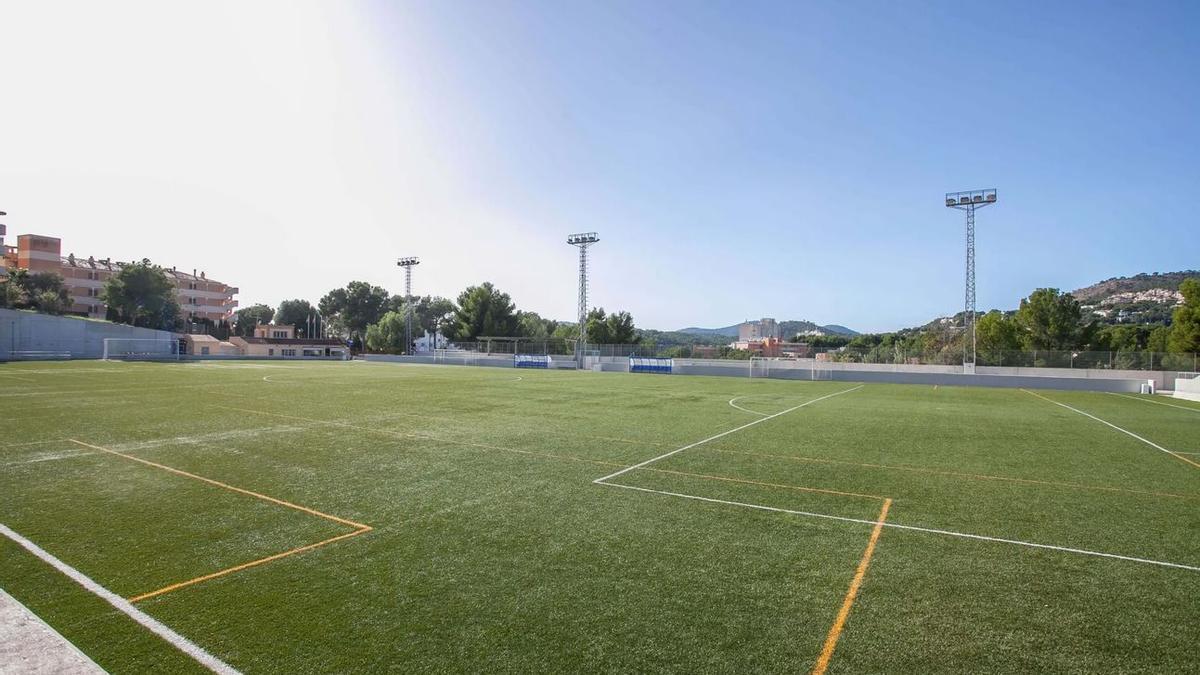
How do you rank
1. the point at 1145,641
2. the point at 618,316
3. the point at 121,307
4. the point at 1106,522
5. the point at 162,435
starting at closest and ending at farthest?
the point at 1145,641
the point at 1106,522
the point at 162,435
the point at 121,307
the point at 618,316

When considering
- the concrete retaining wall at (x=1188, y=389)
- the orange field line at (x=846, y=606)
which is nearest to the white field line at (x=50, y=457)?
the orange field line at (x=846, y=606)

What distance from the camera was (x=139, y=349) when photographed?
6606 cm

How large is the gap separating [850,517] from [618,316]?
77220 mm

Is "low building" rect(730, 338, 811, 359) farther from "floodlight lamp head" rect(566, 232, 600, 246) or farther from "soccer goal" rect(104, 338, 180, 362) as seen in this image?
"soccer goal" rect(104, 338, 180, 362)

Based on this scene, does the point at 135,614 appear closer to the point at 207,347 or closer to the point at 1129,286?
the point at 207,347

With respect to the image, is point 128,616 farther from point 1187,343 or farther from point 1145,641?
point 1187,343

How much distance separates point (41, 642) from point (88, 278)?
113m

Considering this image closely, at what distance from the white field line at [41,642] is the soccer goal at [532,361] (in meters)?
49.7

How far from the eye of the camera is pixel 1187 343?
42969 millimetres

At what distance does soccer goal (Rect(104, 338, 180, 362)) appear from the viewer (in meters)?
57.7

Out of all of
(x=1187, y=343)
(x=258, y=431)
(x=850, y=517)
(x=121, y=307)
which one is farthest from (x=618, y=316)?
(x=850, y=517)

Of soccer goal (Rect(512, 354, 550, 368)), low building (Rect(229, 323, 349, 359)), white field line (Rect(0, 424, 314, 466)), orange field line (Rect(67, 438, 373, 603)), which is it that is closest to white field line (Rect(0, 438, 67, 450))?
white field line (Rect(0, 424, 314, 466))

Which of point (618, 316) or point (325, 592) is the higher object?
point (618, 316)

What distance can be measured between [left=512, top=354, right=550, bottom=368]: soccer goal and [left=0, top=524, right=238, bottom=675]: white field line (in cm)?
4833
